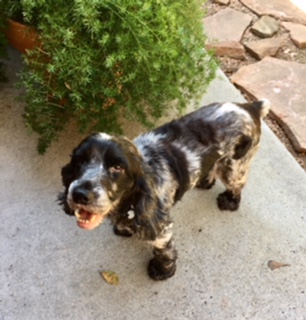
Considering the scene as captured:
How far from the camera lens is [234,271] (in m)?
2.92

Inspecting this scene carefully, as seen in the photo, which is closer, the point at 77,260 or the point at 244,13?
the point at 77,260

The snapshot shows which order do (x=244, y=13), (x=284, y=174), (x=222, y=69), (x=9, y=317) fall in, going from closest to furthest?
(x=9, y=317) → (x=284, y=174) → (x=222, y=69) → (x=244, y=13)

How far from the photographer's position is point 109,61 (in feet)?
9.03

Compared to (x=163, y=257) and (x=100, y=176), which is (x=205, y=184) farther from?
(x=100, y=176)

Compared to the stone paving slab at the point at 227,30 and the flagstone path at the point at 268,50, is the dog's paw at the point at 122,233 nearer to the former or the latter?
the flagstone path at the point at 268,50

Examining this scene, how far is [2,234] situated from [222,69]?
8.51ft

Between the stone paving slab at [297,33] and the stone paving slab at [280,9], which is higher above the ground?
the stone paving slab at [280,9]

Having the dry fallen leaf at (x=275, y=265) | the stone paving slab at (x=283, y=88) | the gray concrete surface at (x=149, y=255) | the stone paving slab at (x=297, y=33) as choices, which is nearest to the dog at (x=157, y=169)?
the gray concrete surface at (x=149, y=255)

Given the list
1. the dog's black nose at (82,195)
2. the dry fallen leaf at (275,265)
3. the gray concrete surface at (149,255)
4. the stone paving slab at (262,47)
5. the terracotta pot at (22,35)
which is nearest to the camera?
A: the dog's black nose at (82,195)

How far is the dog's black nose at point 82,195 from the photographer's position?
2082mm

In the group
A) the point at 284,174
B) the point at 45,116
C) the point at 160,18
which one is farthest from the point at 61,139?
the point at 284,174

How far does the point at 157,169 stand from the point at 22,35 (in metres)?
1.57

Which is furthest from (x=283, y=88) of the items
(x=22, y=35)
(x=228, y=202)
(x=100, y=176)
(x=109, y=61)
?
(x=100, y=176)

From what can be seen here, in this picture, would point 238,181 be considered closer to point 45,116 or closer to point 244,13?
point 45,116
